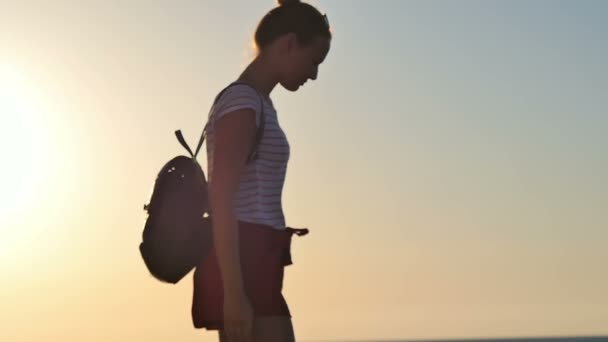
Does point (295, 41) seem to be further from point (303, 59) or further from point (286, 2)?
point (286, 2)

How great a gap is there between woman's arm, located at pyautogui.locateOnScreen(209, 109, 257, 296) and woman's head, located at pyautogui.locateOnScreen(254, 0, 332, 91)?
32cm

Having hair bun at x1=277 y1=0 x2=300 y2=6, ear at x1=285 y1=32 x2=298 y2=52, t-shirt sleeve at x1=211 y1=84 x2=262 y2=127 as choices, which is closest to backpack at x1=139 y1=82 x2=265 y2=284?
t-shirt sleeve at x1=211 y1=84 x2=262 y2=127

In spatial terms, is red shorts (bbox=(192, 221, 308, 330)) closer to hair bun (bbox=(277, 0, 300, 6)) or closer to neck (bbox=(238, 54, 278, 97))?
neck (bbox=(238, 54, 278, 97))

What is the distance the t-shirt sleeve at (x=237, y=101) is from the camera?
22.9 ft

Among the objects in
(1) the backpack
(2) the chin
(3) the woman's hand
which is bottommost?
(3) the woman's hand

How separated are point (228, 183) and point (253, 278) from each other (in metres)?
0.42

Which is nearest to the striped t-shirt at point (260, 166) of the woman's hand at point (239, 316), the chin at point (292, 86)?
the chin at point (292, 86)

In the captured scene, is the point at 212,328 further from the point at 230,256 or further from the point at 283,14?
the point at 283,14

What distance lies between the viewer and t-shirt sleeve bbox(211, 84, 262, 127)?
697cm

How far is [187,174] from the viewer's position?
717 cm

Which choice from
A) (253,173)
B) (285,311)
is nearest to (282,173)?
(253,173)

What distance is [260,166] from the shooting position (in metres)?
7.06

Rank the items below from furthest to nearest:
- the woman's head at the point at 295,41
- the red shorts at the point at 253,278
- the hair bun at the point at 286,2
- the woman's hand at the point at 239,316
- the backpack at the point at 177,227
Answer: the hair bun at the point at 286,2 → the woman's head at the point at 295,41 → the backpack at the point at 177,227 → the red shorts at the point at 253,278 → the woman's hand at the point at 239,316

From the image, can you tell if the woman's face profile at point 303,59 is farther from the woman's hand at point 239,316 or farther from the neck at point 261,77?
the woman's hand at point 239,316
